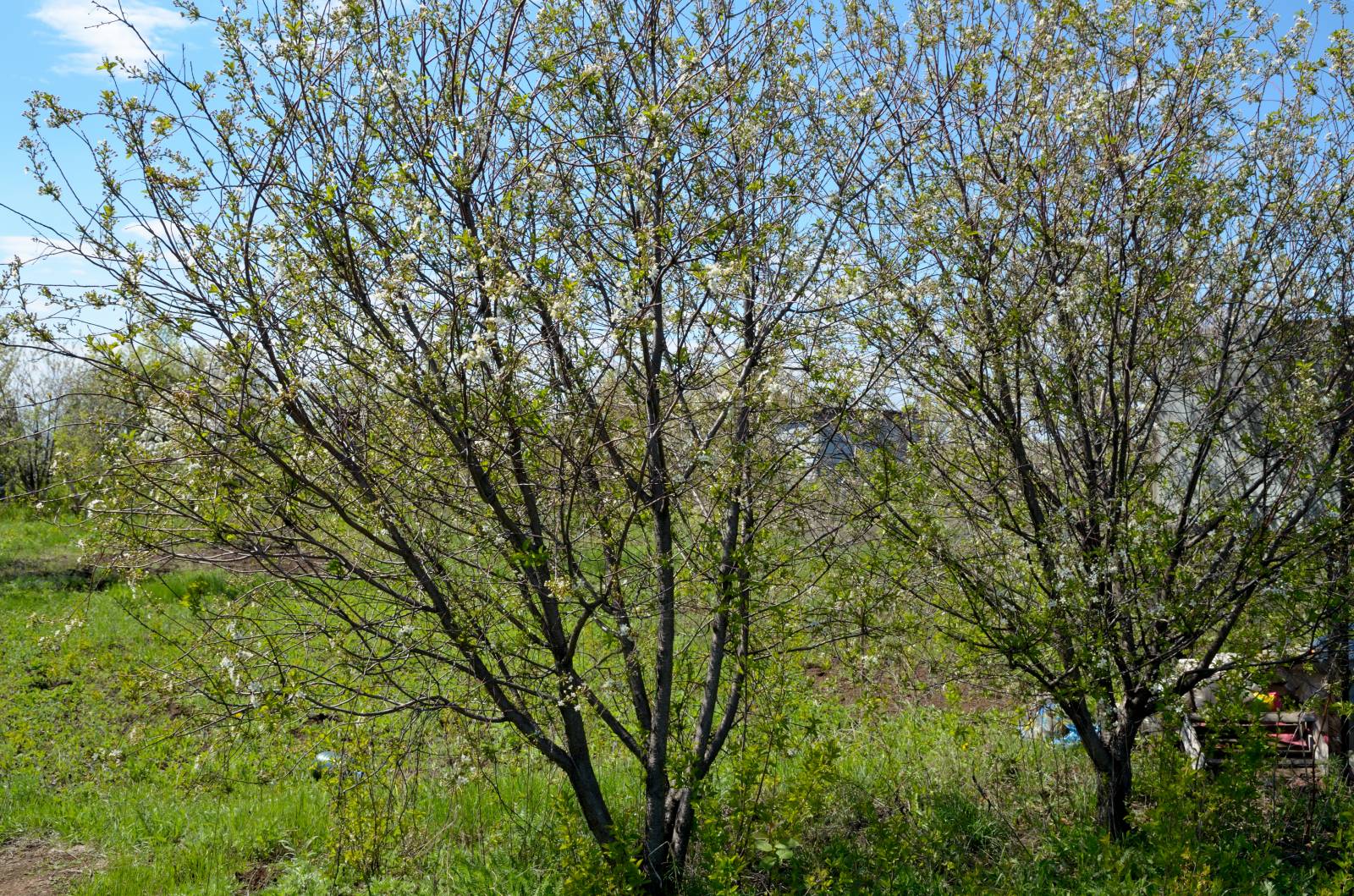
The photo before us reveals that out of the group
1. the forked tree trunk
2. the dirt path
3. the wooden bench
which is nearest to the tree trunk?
the forked tree trunk

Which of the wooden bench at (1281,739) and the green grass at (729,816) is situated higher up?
the wooden bench at (1281,739)

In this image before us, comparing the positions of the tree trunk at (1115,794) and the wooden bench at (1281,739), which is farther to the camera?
the wooden bench at (1281,739)

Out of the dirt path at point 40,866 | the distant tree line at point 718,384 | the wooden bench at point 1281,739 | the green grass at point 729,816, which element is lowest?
the dirt path at point 40,866

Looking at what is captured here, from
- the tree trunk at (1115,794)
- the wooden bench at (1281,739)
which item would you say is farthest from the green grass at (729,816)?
the wooden bench at (1281,739)

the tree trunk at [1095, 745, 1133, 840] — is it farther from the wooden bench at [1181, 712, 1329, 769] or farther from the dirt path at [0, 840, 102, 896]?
the dirt path at [0, 840, 102, 896]

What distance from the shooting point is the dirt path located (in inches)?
214

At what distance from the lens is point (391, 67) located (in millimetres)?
4246

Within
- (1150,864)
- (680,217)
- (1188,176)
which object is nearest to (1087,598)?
(1150,864)

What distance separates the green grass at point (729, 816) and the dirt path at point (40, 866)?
0.12 m

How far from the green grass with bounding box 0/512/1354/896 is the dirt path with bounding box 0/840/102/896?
117 millimetres

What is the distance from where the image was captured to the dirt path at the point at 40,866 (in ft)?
17.8

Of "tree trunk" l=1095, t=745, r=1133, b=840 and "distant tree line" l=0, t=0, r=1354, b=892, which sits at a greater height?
"distant tree line" l=0, t=0, r=1354, b=892

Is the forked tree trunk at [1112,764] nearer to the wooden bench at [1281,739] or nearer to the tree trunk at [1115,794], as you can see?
the tree trunk at [1115,794]

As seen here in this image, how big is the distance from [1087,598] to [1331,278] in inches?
83.5
